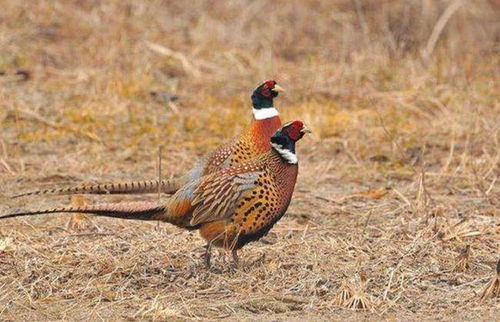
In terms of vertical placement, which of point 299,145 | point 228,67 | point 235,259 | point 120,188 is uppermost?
Answer: point 120,188

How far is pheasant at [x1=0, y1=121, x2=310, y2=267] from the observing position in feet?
16.5

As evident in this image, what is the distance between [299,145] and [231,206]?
3022mm

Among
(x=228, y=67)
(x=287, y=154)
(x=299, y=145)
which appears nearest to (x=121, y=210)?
(x=287, y=154)

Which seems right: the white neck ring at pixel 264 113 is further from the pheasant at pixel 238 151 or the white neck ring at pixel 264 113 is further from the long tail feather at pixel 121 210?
the long tail feather at pixel 121 210

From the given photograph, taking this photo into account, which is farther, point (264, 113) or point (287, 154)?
point (264, 113)

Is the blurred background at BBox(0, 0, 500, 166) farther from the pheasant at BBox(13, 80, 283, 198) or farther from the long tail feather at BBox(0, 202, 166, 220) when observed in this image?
the long tail feather at BBox(0, 202, 166, 220)

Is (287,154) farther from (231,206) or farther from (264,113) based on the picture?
(264,113)

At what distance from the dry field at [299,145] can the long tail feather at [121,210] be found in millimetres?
244

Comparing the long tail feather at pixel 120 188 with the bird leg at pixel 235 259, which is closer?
the bird leg at pixel 235 259

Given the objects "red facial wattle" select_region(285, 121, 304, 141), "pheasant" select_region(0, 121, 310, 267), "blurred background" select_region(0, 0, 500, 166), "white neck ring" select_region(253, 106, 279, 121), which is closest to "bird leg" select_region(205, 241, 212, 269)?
"pheasant" select_region(0, 121, 310, 267)

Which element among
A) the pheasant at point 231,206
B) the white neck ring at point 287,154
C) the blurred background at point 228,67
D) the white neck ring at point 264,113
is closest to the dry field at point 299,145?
the blurred background at point 228,67

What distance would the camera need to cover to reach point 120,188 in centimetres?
550

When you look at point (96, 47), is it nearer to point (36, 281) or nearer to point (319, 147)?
point (319, 147)

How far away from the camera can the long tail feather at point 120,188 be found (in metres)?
5.35
